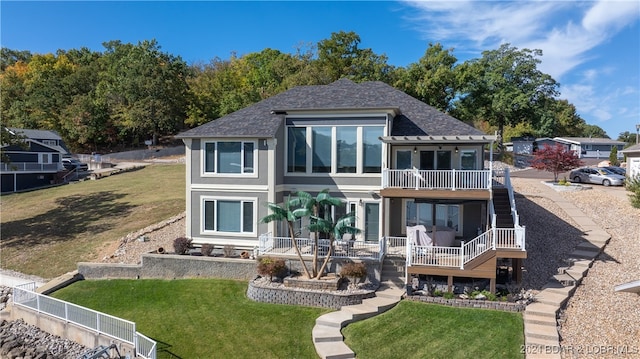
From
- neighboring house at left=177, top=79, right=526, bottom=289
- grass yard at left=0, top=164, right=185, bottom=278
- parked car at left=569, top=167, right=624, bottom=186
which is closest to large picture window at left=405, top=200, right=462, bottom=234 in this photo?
neighboring house at left=177, top=79, right=526, bottom=289

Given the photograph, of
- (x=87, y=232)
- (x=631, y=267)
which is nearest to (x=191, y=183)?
(x=87, y=232)

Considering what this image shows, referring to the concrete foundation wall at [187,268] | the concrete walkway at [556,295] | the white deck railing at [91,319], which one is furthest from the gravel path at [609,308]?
the white deck railing at [91,319]

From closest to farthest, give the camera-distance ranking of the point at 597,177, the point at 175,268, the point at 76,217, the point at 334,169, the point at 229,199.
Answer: the point at 175,268
the point at 334,169
the point at 229,199
the point at 76,217
the point at 597,177

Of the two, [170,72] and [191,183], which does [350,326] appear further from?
[170,72]

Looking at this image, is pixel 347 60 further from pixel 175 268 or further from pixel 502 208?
pixel 175 268

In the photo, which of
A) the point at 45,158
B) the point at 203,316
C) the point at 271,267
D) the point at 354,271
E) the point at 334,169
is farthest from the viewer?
the point at 45,158

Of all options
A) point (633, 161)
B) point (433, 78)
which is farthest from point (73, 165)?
point (633, 161)

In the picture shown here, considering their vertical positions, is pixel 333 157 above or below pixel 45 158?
below
